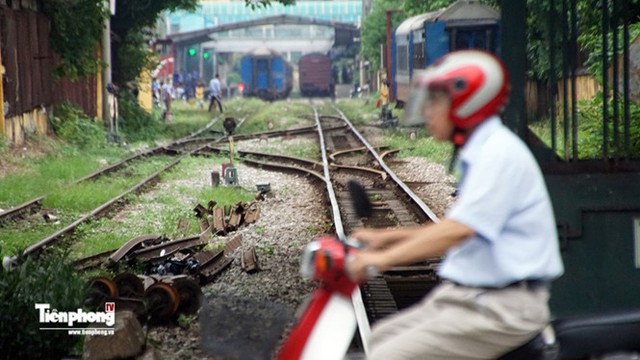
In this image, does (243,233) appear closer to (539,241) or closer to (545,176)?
(545,176)

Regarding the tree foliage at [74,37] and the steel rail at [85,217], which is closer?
the steel rail at [85,217]

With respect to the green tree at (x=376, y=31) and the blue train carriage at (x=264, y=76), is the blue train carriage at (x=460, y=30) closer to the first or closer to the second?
the green tree at (x=376, y=31)

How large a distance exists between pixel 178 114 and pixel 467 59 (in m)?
40.3

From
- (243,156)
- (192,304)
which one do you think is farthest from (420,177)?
(192,304)

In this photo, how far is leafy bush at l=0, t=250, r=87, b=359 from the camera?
643cm

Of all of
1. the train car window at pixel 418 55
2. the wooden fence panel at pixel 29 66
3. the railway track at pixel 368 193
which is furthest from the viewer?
the train car window at pixel 418 55

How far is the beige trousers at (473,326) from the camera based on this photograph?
3217 millimetres

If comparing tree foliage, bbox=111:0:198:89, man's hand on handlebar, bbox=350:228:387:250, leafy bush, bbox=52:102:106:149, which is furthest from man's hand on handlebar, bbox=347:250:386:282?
tree foliage, bbox=111:0:198:89

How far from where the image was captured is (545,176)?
605cm

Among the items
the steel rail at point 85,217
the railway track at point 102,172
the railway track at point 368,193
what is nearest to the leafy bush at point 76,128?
the railway track at point 102,172

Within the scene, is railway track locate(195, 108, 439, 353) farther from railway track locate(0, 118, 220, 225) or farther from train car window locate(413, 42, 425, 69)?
train car window locate(413, 42, 425, 69)

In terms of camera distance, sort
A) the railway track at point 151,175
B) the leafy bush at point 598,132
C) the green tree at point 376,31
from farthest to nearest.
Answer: the green tree at point 376,31, the railway track at point 151,175, the leafy bush at point 598,132

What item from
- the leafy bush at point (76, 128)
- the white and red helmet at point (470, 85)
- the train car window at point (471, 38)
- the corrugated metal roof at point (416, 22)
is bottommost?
the leafy bush at point (76, 128)

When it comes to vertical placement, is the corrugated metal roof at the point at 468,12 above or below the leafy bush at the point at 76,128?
above
